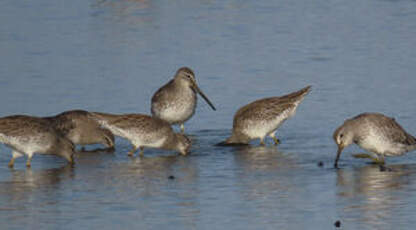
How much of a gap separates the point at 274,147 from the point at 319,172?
2.32 metres

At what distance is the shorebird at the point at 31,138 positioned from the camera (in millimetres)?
14797

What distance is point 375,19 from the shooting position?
24266mm

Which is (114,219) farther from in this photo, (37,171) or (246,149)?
(246,149)

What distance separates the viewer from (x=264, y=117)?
54.1ft

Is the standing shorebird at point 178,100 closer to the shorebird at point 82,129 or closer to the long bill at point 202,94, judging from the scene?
the long bill at point 202,94

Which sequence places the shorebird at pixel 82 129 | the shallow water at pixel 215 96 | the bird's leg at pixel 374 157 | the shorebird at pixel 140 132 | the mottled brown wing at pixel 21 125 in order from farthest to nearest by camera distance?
the shorebird at pixel 82 129, the shorebird at pixel 140 132, the mottled brown wing at pixel 21 125, the bird's leg at pixel 374 157, the shallow water at pixel 215 96

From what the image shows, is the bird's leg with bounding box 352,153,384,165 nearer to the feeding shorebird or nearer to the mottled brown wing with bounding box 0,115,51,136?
the feeding shorebird

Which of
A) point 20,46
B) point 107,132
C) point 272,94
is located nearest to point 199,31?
point 20,46

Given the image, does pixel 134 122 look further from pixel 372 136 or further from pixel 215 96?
pixel 372 136

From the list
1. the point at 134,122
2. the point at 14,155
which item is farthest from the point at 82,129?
the point at 14,155

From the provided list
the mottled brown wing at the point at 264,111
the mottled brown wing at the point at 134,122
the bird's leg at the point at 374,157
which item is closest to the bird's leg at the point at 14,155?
the mottled brown wing at the point at 134,122

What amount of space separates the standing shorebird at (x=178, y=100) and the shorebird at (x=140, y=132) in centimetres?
154

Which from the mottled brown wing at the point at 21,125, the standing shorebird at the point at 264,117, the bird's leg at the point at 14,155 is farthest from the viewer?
the standing shorebird at the point at 264,117

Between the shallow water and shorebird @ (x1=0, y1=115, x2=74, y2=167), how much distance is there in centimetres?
25
